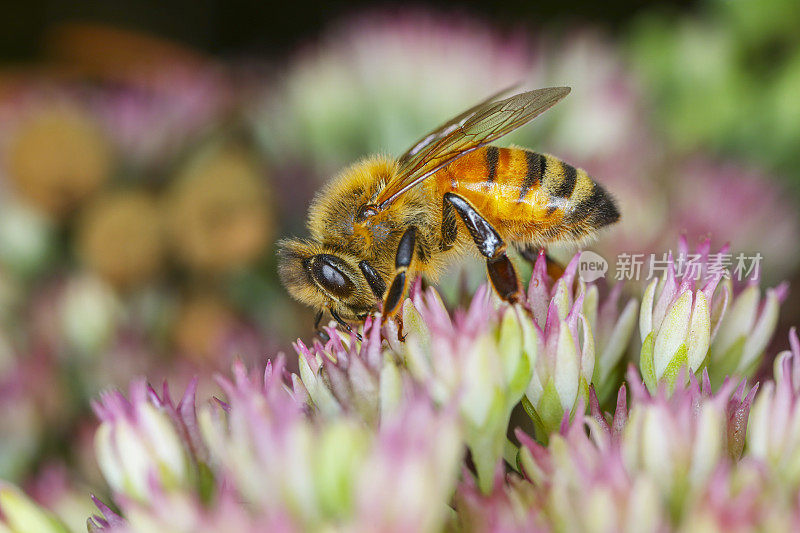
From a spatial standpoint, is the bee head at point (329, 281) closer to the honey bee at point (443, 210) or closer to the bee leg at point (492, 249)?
the honey bee at point (443, 210)

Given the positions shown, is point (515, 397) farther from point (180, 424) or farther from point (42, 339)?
point (42, 339)

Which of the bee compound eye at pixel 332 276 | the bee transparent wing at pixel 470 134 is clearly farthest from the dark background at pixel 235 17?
the bee compound eye at pixel 332 276

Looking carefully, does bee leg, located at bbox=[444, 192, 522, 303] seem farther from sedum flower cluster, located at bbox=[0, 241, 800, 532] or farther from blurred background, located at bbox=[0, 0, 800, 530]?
blurred background, located at bbox=[0, 0, 800, 530]

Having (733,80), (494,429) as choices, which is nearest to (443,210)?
(494,429)

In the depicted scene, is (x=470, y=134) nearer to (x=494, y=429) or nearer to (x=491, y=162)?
(x=491, y=162)

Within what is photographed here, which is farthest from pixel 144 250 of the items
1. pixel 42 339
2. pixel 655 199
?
pixel 655 199

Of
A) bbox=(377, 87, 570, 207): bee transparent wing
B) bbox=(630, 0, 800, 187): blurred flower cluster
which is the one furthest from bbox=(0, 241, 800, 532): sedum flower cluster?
bbox=(630, 0, 800, 187): blurred flower cluster

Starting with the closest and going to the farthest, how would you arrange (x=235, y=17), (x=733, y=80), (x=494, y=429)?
(x=494, y=429), (x=733, y=80), (x=235, y=17)
